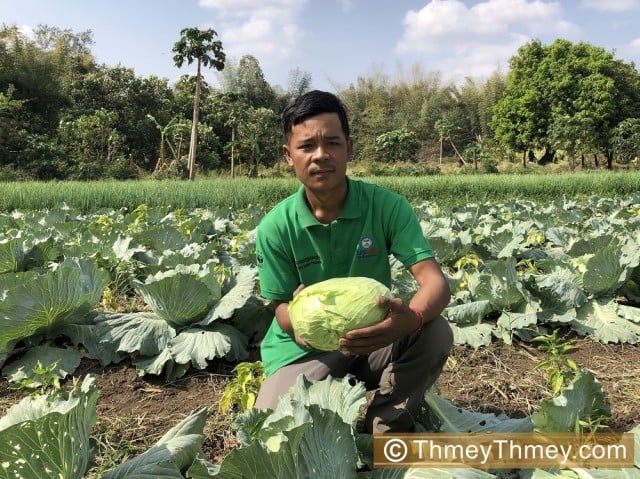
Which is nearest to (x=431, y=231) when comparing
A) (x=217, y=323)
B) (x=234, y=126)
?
(x=217, y=323)

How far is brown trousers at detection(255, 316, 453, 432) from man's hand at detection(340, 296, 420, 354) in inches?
9.6

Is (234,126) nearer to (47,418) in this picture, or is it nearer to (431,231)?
(431,231)

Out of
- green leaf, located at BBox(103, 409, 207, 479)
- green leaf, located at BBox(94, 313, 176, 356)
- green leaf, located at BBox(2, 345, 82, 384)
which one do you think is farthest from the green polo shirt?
green leaf, located at BBox(2, 345, 82, 384)

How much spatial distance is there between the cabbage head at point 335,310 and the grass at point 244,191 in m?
7.89

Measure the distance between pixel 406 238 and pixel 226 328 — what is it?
1.52m

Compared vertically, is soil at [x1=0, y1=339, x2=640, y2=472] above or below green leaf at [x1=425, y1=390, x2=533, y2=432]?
below

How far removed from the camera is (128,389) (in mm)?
2740

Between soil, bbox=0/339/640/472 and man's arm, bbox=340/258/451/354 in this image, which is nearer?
man's arm, bbox=340/258/451/354

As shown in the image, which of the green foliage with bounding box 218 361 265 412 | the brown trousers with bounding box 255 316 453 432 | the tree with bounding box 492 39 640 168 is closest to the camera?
the brown trousers with bounding box 255 316 453 432

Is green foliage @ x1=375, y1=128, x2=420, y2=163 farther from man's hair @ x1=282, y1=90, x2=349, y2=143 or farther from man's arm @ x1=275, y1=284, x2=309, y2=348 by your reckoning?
man's arm @ x1=275, y1=284, x2=309, y2=348

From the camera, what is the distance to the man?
189cm

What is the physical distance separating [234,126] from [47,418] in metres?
31.8

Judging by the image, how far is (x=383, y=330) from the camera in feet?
5.34

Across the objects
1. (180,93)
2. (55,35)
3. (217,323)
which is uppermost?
(55,35)
